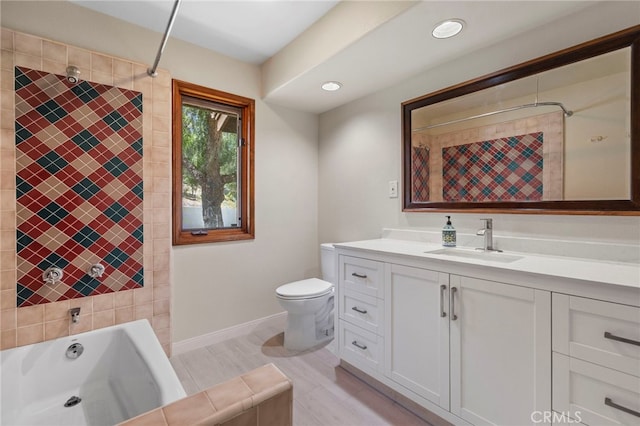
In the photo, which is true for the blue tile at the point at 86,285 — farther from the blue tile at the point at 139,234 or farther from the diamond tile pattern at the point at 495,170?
the diamond tile pattern at the point at 495,170

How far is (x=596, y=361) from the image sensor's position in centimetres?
102

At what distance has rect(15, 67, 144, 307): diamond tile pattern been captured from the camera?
1671 millimetres

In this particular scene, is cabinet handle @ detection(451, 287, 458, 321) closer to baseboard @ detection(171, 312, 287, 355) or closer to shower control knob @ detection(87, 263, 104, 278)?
baseboard @ detection(171, 312, 287, 355)

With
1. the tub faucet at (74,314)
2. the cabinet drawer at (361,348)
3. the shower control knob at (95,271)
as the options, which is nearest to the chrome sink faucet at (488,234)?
the cabinet drawer at (361,348)

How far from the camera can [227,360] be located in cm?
218

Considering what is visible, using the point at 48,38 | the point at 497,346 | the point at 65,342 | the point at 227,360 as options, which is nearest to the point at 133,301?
the point at 65,342

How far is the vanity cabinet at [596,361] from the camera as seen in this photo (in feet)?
3.17

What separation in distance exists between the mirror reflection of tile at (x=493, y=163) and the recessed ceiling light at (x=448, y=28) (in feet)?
1.97

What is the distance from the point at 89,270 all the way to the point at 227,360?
1.14 metres

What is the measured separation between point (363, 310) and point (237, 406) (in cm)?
134

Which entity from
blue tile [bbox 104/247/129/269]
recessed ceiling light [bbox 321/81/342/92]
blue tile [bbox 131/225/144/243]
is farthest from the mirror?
blue tile [bbox 104/247/129/269]

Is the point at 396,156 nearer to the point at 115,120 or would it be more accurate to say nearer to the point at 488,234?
the point at 488,234

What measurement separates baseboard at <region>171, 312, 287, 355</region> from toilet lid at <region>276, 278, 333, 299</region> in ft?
1.84

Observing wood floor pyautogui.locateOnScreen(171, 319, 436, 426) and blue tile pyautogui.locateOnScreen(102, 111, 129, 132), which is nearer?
wood floor pyautogui.locateOnScreen(171, 319, 436, 426)
